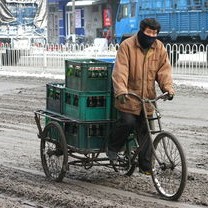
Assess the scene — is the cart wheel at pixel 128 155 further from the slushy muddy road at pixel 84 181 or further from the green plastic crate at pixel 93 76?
the green plastic crate at pixel 93 76

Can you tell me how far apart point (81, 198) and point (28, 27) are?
2593 cm

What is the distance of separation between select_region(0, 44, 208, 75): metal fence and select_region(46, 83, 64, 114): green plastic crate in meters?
13.2

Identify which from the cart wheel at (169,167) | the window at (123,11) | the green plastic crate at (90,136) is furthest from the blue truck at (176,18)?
the cart wheel at (169,167)

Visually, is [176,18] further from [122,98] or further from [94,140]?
[122,98]

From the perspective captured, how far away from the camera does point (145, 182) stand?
23.0ft

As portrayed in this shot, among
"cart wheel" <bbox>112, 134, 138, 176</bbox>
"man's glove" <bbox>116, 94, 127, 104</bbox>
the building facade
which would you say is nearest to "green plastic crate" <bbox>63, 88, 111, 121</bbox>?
"cart wheel" <bbox>112, 134, 138, 176</bbox>

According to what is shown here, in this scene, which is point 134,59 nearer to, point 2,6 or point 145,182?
point 145,182

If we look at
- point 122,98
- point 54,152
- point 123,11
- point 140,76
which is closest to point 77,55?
point 123,11

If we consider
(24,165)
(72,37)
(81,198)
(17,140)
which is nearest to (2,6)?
(72,37)

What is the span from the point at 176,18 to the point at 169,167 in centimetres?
2194

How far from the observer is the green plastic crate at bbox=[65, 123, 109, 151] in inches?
269

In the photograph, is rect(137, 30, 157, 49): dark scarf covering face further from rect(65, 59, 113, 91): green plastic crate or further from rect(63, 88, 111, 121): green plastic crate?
rect(63, 88, 111, 121): green plastic crate

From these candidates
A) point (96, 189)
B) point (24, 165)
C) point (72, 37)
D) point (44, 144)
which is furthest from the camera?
point (72, 37)

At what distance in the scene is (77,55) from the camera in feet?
81.1
